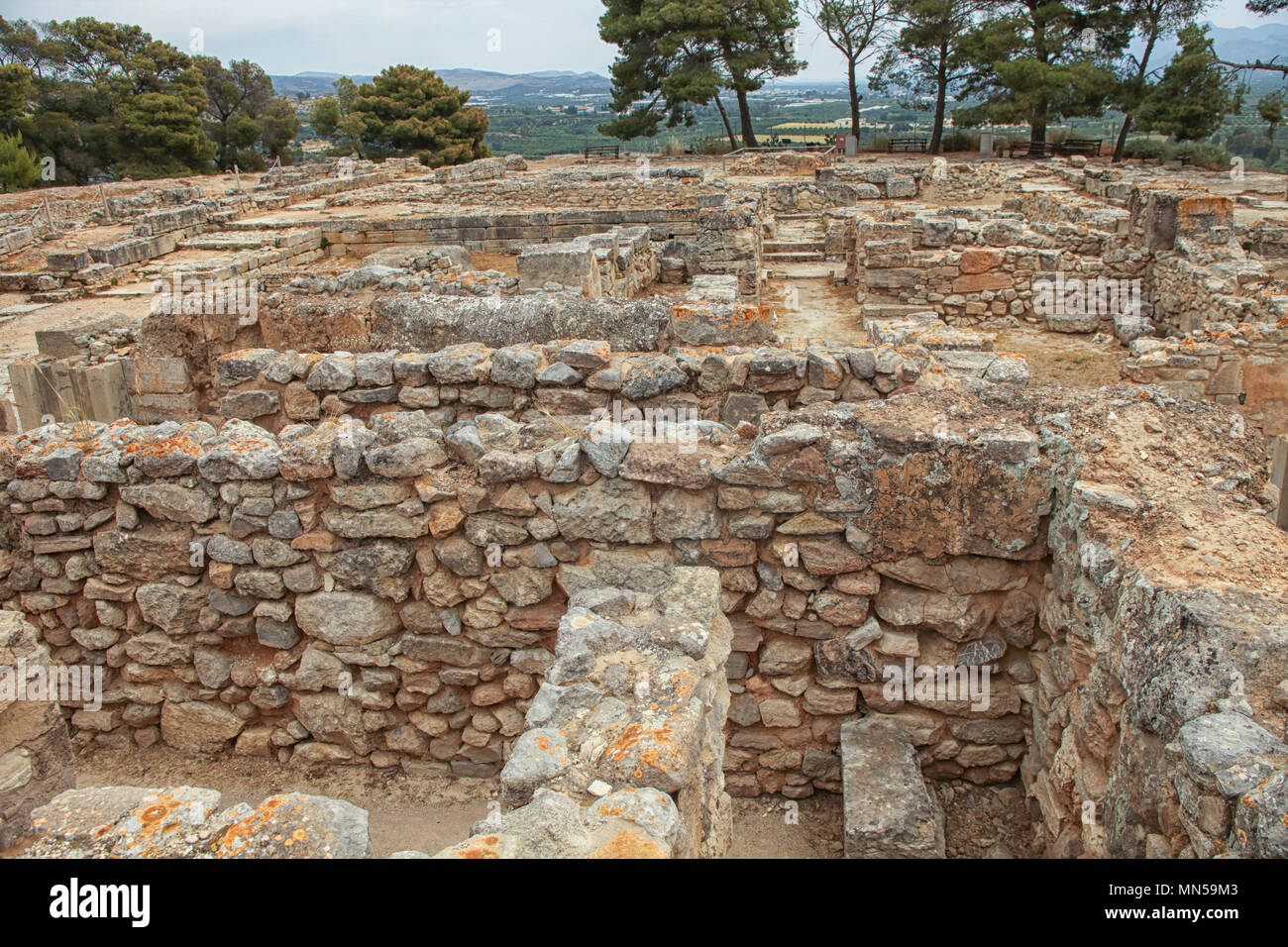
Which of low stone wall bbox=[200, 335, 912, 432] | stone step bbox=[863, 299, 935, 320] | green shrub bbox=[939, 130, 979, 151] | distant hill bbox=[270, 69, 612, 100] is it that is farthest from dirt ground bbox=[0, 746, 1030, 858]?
distant hill bbox=[270, 69, 612, 100]

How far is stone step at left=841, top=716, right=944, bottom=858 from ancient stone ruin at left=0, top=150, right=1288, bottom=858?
0.7 inches

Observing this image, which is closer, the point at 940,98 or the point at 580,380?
the point at 580,380

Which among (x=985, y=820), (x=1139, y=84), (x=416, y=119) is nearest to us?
(x=985, y=820)

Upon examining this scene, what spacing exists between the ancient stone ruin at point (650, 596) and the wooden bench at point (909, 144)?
31.1m

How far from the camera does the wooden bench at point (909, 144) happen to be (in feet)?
110

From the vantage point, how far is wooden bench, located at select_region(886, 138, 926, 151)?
3356cm

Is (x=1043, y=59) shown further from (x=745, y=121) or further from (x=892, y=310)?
(x=892, y=310)

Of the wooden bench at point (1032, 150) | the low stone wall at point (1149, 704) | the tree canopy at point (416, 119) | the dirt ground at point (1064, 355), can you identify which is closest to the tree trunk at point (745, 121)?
the wooden bench at point (1032, 150)

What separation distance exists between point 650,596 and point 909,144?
34714mm

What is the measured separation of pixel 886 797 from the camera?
345cm

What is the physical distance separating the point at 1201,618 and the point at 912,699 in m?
1.53

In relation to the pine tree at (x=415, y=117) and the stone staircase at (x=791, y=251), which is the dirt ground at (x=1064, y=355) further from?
the pine tree at (x=415, y=117)

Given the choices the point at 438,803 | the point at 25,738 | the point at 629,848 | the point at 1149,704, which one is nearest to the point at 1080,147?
the point at 1149,704

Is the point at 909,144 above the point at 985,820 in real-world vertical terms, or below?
above
